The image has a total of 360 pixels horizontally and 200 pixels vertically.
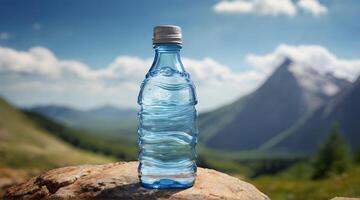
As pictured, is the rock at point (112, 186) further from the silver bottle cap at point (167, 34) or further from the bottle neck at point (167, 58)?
the silver bottle cap at point (167, 34)

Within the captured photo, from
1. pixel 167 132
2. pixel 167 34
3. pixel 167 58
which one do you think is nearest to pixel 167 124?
pixel 167 132

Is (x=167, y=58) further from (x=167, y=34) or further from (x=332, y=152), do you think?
(x=332, y=152)

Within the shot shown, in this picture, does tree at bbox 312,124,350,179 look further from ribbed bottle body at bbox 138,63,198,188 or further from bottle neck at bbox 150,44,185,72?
bottle neck at bbox 150,44,185,72

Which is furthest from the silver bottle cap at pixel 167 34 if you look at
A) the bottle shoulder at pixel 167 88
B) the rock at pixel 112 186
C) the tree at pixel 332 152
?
the tree at pixel 332 152

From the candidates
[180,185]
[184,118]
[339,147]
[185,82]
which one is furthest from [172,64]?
[339,147]

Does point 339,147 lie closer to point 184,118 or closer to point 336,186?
point 336,186

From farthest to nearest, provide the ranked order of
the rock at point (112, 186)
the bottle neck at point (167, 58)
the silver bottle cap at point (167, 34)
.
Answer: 1. the rock at point (112, 186)
2. the bottle neck at point (167, 58)
3. the silver bottle cap at point (167, 34)
